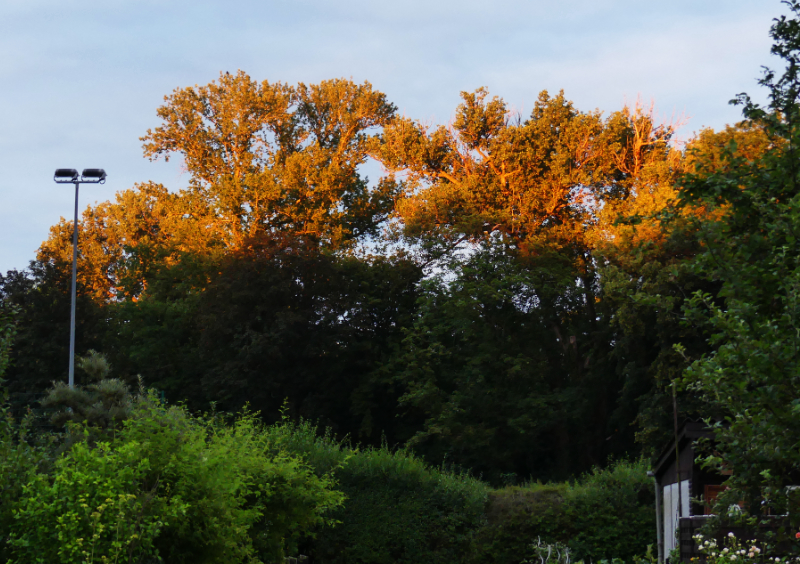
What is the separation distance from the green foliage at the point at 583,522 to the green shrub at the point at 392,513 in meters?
0.73

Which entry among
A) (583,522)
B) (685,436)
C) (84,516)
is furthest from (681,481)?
(84,516)

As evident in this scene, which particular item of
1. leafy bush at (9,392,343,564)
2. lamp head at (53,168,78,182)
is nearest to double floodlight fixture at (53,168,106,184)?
lamp head at (53,168,78,182)

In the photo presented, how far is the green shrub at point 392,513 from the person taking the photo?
2258 cm

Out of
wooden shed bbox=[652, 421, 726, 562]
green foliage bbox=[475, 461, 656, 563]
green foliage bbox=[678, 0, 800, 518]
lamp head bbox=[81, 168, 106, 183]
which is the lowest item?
green foliage bbox=[475, 461, 656, 563]

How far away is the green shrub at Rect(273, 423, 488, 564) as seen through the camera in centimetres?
2258

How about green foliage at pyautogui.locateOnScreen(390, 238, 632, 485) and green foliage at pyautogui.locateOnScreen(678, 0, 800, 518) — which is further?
green foliage at pyautogui.locateOnScreen(390, 238, 632, 485)

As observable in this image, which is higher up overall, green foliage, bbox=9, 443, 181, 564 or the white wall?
green foliage, bbox=9, 443, 181, 564

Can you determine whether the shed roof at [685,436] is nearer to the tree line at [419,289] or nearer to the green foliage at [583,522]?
the green foliage at [583,522]

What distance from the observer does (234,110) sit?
39.1 meters

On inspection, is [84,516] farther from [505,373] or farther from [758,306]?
[505,373]

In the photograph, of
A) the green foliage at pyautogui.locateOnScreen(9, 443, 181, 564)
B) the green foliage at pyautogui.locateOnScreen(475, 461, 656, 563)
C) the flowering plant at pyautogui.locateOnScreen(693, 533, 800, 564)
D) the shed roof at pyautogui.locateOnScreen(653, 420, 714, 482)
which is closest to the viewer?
the flowering plant at pyautogui.locateOnScreen(693, 533, 800, 564)

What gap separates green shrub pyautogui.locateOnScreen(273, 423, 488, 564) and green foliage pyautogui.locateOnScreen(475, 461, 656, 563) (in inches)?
28.6

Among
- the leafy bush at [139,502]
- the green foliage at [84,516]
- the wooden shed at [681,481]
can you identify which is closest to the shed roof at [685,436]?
the wooden shed at [681,481]

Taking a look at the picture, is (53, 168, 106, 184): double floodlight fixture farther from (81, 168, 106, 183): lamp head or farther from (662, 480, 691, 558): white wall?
(662, 480, 691, 558): white wall
